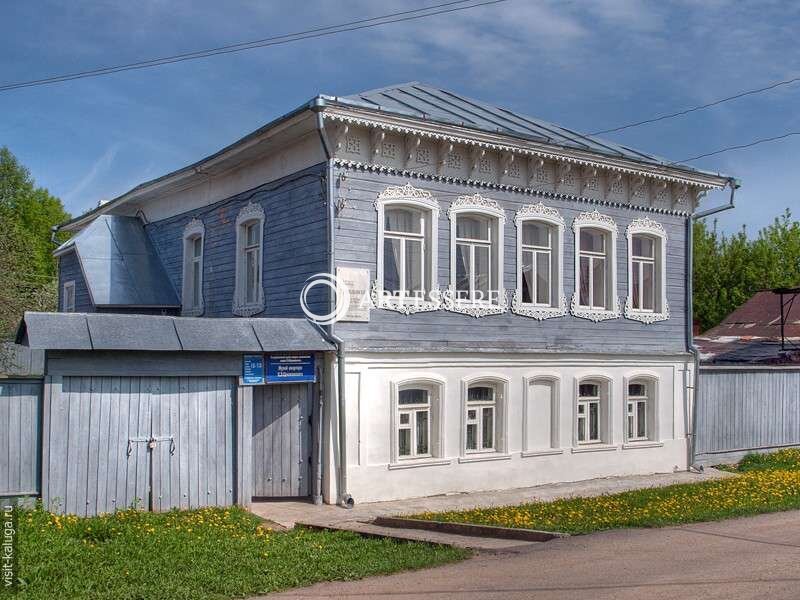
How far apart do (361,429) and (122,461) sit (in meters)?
3.90

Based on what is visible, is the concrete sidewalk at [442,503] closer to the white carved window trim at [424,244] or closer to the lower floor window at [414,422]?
the lower floor window at [414,422]

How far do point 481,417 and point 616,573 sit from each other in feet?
25.5

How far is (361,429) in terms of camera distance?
1469cm

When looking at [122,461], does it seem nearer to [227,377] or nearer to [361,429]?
[227,377]

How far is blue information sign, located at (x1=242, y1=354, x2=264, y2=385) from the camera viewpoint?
13.5 meters

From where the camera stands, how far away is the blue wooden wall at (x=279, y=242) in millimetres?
14906

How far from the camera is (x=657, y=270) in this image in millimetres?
19609

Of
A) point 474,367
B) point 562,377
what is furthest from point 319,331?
point 562,377

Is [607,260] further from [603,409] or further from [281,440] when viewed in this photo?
[281,440]

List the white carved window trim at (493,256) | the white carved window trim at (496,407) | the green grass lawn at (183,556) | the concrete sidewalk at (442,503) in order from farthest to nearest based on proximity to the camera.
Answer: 1. the white carved window trim at (496,407)
2. the white carved window trim at (493,256)
3. the concrete sidewalk at (442,503)
4. the green grass lawn at (183,556)

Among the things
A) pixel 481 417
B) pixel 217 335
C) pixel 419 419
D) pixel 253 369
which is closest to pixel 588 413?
pixel 481 417

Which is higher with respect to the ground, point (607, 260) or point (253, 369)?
point (607, 260)

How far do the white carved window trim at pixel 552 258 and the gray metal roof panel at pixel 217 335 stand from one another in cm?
548

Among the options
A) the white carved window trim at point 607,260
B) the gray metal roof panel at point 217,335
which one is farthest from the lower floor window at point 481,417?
the gray metal roof panel at point 217,335
